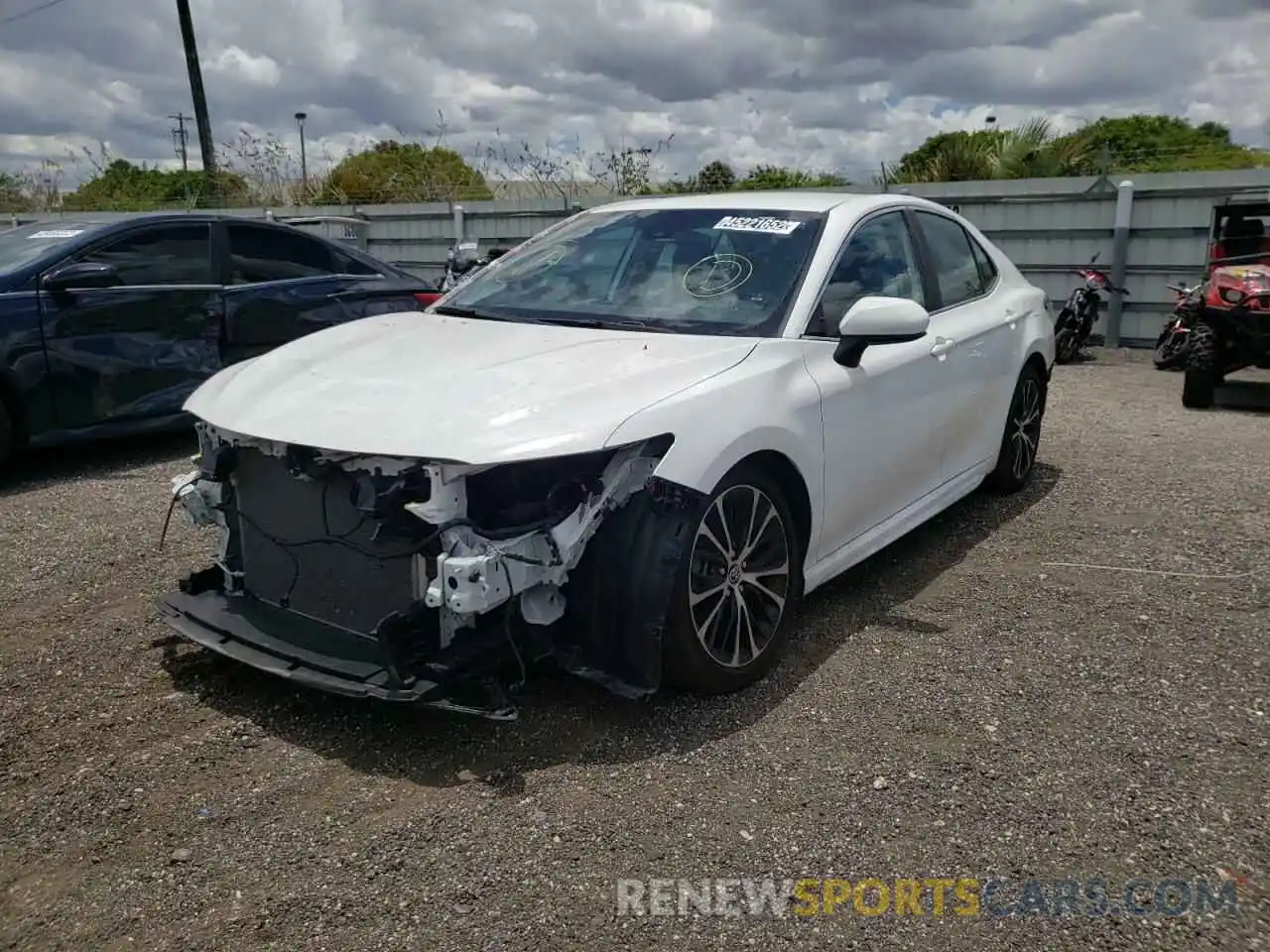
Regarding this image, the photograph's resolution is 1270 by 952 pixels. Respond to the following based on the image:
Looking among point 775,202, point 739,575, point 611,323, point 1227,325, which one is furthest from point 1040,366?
point 1227,325

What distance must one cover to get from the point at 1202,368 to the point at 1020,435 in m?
3.73

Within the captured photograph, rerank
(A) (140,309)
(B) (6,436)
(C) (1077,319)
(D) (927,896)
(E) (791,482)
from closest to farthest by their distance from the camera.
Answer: (D) (927,896)
(E) (791,482)
(B) (6,436)
(A) (140,309)
(C) (1077,319)

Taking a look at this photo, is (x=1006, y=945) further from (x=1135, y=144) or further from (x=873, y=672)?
(x=1135, y=144)

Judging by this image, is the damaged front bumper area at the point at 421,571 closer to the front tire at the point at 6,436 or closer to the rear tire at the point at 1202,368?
the front tire at the point at 6,436

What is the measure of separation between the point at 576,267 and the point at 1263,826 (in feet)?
9.82

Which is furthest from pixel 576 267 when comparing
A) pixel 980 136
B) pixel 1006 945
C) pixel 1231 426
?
pixel 980 136

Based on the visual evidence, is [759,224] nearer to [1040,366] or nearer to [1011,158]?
[1040,366]

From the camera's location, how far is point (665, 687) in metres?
3.37

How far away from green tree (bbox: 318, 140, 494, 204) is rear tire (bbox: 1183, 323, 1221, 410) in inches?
428

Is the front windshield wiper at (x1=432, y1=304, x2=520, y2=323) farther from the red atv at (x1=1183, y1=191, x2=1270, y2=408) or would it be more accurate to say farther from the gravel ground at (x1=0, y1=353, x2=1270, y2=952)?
the red atv at (x1=1183, y1=191, x2=1270, y2=408)

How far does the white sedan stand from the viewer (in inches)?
115

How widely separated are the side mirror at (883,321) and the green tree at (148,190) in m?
19.4

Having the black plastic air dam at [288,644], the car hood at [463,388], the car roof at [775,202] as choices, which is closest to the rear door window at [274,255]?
the car roof at [775,202]

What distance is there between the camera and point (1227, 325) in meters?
8.26
